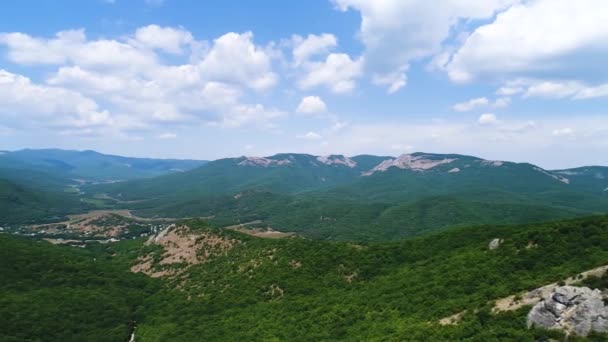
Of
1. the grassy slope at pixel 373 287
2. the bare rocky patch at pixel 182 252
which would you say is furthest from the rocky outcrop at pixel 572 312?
the bare rocky patch at pixel 182 252

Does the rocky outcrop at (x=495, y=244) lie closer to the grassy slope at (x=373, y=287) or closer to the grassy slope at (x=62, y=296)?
the grassy slope at (x=373, y=287)

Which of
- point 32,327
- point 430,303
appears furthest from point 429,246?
point 32,327

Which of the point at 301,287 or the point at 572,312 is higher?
the point at 572,312

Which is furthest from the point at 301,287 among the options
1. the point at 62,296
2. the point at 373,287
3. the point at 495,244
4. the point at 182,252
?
the point at 62,296

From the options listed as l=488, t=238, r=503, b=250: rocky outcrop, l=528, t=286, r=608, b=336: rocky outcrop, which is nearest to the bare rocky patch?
l=488, t=238, r=503, b=250: rocky outcrop

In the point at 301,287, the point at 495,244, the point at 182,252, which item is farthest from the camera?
the point at 182,252

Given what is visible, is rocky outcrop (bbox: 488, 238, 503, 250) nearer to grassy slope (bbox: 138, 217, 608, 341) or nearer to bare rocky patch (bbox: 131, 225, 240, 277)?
grassy slope (bbox: 138, 217, 608, 341)

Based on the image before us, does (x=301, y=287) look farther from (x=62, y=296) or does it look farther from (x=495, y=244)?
(x=62, y=296)
